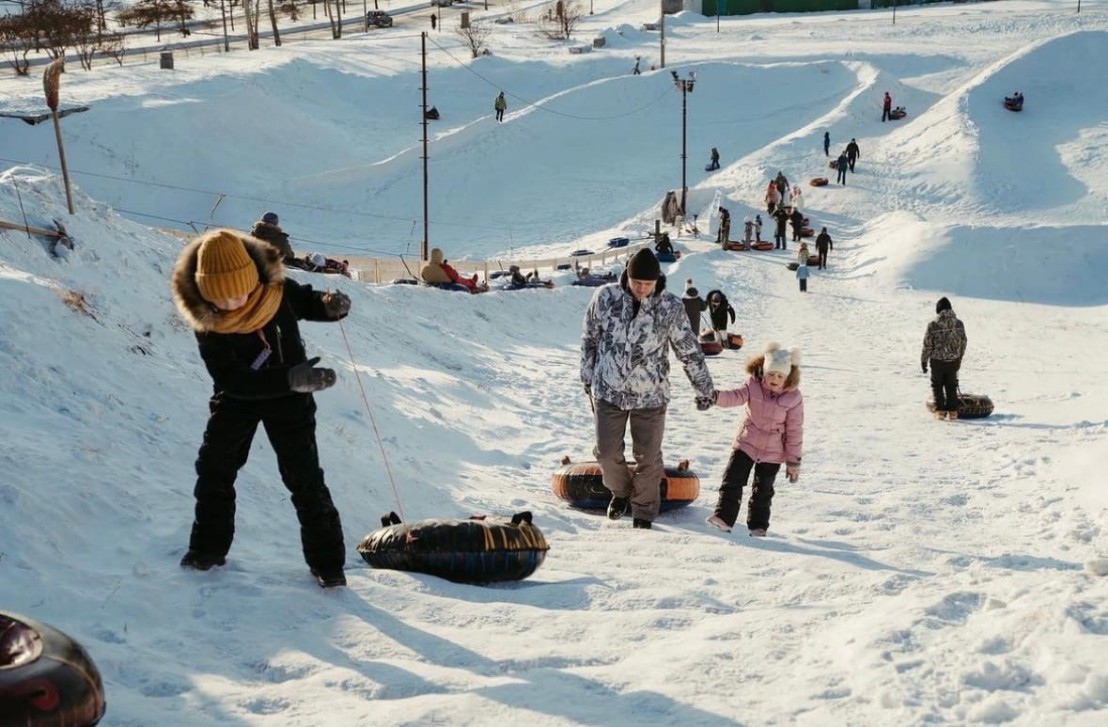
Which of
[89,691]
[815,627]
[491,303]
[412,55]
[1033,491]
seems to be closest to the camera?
[89,691]

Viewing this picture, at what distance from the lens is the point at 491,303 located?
20438 mm

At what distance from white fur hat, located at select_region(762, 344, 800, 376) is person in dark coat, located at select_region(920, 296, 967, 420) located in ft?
21.1

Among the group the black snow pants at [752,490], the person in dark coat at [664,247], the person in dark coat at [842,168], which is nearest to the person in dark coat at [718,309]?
the person in dark coat at [664,247]

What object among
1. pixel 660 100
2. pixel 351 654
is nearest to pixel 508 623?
pixel 351 654

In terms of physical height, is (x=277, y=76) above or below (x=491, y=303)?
above

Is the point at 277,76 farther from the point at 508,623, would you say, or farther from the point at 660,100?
the point at 508,623

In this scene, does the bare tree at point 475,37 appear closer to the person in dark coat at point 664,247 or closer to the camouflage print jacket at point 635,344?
the person in dark coat at point 664,247

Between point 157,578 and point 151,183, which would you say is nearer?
point 157,578

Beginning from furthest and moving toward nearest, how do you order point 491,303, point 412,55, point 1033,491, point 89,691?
point 412,55, point 491,303, point 1033,491, point 89,691

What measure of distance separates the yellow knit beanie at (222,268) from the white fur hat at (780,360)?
362cm

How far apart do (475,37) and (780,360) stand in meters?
57.5

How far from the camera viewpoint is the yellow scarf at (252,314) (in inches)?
200

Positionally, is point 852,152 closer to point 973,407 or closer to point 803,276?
point 803,276

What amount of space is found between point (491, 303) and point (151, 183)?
24.4 metres
